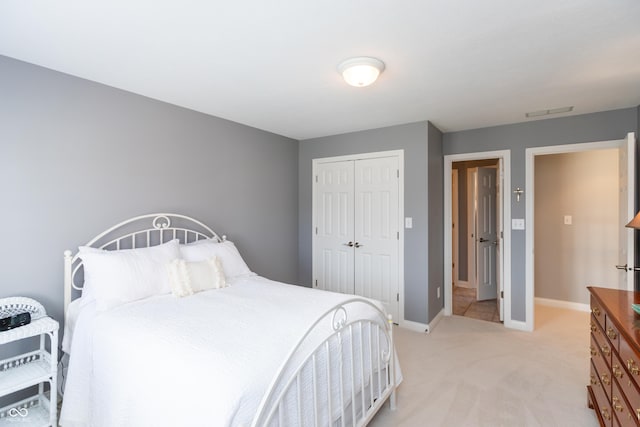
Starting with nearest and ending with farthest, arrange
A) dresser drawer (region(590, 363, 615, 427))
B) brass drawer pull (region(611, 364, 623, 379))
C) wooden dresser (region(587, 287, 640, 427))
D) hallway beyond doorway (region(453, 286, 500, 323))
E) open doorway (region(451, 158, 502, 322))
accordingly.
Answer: wooden dresser (region(587, 287, 640, 427)) < brass drawer pull (region(611, 364, 623, 379)) < dresser drawer (region(590, 363, 615, 427)) < hallway beyond doorway (region(453, 286, 500, 323)) < open doorway (region(451, 158, 502, 322))

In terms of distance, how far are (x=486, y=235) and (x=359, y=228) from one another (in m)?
2.23

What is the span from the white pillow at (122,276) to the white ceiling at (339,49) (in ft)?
4.39

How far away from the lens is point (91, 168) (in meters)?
2.46

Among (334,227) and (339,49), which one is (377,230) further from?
(339,49)

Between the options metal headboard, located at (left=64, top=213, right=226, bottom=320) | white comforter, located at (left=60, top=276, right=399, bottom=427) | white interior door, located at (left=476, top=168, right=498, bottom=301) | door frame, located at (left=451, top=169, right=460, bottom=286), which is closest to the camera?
white comforter, located at (left=60, top=276, right=399, bottom=427)

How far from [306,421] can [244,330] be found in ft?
1.73

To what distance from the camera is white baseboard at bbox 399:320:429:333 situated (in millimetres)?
3541

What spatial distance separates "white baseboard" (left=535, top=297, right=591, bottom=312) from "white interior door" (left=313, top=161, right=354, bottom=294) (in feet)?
8.94

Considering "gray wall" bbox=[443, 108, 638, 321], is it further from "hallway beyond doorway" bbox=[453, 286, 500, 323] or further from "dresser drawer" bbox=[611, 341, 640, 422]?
"dresser drawer" bbox=[611, 341, 640, 422]

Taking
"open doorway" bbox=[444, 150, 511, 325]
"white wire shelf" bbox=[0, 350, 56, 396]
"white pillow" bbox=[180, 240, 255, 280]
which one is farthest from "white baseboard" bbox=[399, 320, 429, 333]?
"white wire shelf" bbox=[0, 350, 56, 396]

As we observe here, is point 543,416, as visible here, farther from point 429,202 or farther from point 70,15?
point 70,15

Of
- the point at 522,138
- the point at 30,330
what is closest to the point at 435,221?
the point at 522,138

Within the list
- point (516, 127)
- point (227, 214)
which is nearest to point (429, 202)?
point (516, 127)

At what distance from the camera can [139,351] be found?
1523 millimetres
